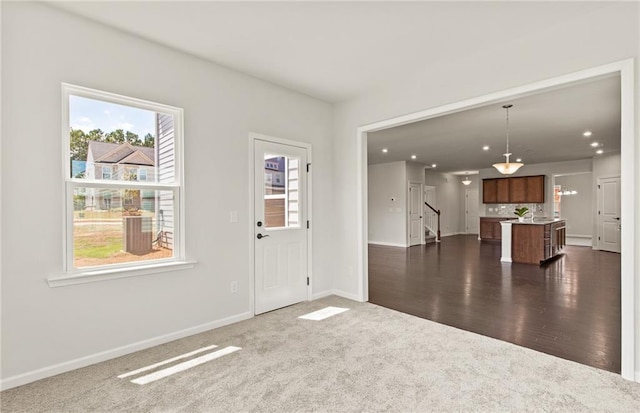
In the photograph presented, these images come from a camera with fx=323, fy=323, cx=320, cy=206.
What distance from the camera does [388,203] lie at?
10.5 m

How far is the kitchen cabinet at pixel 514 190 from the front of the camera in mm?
11023

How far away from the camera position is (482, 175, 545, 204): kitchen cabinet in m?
11.0

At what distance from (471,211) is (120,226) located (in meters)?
14.7

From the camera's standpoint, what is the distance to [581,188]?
41.8ft

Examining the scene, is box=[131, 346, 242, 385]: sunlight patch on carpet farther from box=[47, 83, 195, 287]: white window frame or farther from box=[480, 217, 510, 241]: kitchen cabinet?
box=[480, 217, 510, 241]: kitchen cabinet

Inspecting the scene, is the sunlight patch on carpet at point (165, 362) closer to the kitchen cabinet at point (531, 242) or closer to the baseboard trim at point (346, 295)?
the baseboard trim at point (346, 295)

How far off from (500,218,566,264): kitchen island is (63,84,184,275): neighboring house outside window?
24.0ft

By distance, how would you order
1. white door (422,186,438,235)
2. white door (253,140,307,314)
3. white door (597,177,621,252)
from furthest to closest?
white door (422,186,438,235) < white door (597,177,621,252) < white door (253,140,307,314)

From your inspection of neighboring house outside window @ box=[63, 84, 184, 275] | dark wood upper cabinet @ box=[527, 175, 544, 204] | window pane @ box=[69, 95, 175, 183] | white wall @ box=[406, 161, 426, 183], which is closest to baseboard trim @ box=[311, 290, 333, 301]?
neighboring house outside window @ box=[63, 84, 184, 275]

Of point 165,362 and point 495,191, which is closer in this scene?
point 165,362

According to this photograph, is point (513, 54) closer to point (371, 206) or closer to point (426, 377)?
point (426, 377)

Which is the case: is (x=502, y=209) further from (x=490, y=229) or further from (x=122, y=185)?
(x=122, y=185)

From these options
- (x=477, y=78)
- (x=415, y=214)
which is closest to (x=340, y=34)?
(x=477, y=78)

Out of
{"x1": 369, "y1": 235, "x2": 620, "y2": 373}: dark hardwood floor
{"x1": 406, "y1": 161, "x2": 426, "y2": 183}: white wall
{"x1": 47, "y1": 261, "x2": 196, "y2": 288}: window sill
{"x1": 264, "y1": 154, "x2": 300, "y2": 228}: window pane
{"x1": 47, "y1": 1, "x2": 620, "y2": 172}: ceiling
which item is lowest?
{"x1": 369, "y1": 235, "x2": 620, "y2": 373}: dark hardwood floor
